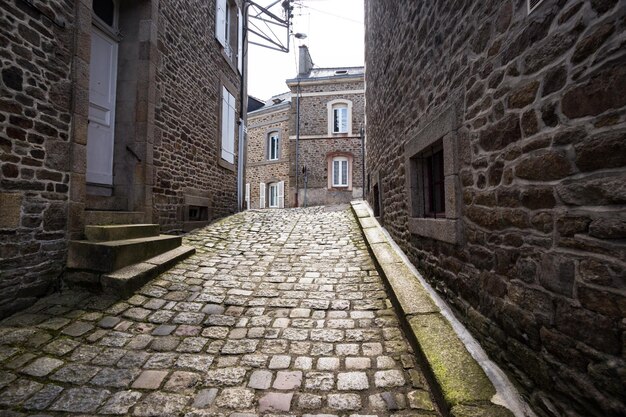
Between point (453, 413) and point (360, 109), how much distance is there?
57.1 ft

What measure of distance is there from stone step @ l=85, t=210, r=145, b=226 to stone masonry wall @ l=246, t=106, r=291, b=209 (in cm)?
1413

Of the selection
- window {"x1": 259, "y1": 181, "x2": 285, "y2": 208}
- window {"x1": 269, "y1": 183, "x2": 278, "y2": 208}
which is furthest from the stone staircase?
window {"x1": 269, "y1": 183, "x2": 278, "y2": 208}

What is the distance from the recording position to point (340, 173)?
17.6 m

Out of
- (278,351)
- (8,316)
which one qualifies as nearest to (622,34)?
(278,351)

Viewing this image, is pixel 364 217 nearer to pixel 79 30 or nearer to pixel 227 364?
pixel 227 364

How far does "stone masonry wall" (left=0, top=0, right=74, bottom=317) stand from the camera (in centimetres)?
310

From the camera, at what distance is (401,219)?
4594 mm

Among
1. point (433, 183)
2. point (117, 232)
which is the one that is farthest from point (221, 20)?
point (433, 183)

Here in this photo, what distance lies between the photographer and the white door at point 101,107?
4844 mm

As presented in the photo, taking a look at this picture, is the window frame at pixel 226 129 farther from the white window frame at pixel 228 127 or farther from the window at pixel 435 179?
the window at pixel 435 179

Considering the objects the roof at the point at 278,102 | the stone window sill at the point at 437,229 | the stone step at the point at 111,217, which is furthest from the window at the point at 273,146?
the stone window sill at the point at 437,229

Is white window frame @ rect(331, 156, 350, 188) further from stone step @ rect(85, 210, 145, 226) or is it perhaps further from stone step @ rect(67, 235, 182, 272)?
stone step @ rect(67, 235, 182, 272)

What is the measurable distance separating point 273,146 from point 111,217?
17.0m

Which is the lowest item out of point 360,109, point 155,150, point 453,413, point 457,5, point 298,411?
point 298,411
